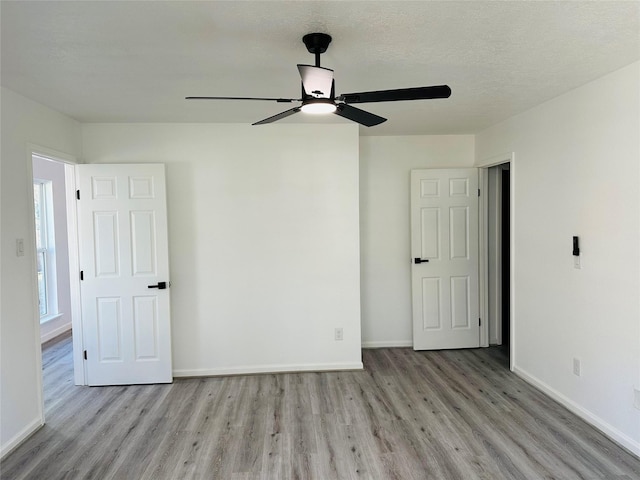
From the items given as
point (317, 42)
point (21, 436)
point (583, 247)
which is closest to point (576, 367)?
point (583, 247)

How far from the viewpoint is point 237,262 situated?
3.52m

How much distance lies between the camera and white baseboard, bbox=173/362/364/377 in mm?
3512

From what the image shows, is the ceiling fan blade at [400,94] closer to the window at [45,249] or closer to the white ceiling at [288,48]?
the white ceiling at [288,48]

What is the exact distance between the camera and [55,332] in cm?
483

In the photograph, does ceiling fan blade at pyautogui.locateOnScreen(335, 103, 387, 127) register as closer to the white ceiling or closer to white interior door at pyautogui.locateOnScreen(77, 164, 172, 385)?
the white ceiling

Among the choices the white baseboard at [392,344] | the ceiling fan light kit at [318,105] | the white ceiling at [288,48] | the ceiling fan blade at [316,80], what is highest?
the white ceiling at [288,48]

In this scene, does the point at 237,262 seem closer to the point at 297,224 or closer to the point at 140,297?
the point at 297,224

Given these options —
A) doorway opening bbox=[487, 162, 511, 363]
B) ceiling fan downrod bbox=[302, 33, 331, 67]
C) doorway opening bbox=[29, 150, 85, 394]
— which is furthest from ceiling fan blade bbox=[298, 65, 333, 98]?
doorway opening bbox=[29, 150, 85, 394]

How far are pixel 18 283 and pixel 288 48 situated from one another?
2421 millimetres

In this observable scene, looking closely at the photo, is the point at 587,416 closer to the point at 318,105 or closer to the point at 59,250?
the point at 318,105

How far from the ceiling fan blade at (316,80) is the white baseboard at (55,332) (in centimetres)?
490

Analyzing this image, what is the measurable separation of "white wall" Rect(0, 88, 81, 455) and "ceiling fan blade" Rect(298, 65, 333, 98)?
2184mm

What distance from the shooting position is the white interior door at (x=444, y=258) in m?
4.01

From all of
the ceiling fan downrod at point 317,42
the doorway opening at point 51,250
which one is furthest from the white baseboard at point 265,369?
the ceiling fan downrod at point 317,42
